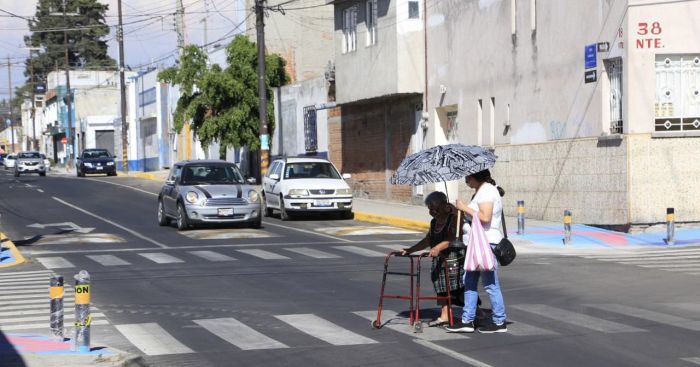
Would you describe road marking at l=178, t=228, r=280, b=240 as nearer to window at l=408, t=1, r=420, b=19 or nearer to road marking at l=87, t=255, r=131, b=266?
road marking at l=87, t=255, r=131, b=266

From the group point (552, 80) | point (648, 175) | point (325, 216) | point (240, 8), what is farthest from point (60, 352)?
point (240, 8)

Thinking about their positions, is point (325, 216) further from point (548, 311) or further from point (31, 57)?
point (31, 57)

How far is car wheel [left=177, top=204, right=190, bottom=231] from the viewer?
27.3 metres

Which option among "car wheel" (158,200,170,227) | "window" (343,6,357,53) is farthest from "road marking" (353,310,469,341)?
"window" (343,6,357,53)

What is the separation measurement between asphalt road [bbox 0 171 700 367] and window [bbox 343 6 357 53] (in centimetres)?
1427

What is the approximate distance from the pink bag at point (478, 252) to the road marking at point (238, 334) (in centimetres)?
205

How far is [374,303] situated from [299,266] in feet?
16.6

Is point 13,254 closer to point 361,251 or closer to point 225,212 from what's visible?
point 225,212

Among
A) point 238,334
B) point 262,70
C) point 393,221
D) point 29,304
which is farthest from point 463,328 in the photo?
point 262,70

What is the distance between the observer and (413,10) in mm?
36031

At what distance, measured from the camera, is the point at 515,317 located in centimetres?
1303

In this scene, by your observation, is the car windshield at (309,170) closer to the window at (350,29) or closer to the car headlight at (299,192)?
the car headlight at (299,192)

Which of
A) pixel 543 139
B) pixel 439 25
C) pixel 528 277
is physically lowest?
pixel 528 277

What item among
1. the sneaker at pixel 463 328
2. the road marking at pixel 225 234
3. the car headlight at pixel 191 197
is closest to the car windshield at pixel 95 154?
the road marking at pixel 225 234
